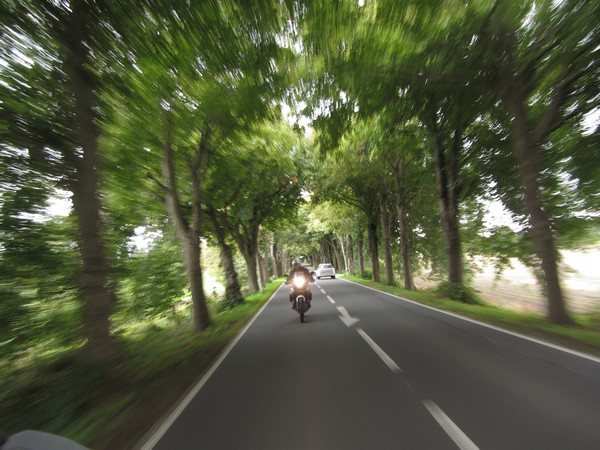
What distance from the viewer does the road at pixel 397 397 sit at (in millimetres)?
3604

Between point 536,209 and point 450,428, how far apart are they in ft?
23.0

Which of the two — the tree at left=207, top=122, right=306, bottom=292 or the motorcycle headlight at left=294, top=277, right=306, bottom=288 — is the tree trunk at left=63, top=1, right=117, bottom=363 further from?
the motorcycle headlight at left=294, top=277, right=306, bottom=288

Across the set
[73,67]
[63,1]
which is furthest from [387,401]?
[63,1]

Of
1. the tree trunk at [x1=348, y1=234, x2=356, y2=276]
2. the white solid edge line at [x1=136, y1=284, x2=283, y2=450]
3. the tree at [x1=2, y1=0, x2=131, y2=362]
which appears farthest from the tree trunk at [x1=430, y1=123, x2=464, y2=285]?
the tree trunk at [x1=348, y1=234, x2=356, y2=276]

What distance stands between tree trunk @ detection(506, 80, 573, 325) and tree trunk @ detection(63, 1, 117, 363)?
Answer: 9150mm

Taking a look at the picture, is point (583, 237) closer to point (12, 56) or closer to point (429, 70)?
point (429, 70)

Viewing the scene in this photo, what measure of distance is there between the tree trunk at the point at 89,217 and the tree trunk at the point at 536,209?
9150mm

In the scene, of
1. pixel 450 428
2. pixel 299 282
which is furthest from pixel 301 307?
pixel 450 428

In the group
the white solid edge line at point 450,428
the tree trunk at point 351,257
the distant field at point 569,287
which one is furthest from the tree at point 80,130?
the tree trunk at point 351,257

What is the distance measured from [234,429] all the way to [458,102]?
9.28m

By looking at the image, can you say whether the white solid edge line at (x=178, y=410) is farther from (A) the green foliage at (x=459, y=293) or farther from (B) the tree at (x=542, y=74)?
(A) the green foliage at (x=459, y=293)

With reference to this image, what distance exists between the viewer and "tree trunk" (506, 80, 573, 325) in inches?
339

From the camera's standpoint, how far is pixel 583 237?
14453 millimetres

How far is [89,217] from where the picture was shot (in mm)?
6039
